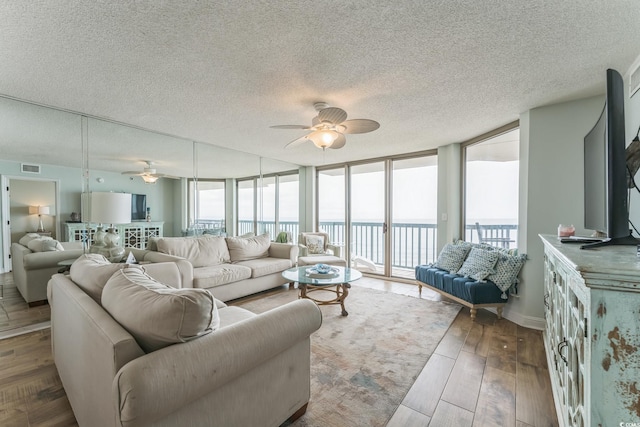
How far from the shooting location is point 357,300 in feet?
11.4

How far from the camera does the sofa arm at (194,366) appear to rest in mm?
784

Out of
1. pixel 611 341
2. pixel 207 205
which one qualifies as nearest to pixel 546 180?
pixel 611 341

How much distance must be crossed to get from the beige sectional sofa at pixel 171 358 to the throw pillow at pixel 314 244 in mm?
3245

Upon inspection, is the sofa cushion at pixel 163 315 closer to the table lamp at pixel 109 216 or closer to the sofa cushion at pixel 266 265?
the table lamp at pixel 109 216

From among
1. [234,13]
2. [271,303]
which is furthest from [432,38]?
[271,303]

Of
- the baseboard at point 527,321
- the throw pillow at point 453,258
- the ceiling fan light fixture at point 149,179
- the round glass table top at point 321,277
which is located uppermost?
the ceiling fan light fixture at point 149,179

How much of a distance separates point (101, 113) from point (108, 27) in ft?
5.92

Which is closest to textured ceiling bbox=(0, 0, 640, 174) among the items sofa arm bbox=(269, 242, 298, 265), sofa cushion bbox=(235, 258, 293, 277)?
sofa cushion bbox=(235, 258, 293, 277)

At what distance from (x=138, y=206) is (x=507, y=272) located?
4663mm

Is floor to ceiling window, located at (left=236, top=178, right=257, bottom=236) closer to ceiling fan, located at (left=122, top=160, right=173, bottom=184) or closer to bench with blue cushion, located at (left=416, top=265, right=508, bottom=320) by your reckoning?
ceiling fan, located at (left=122, top=160, right=173, bottom=184)

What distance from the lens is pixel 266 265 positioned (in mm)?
3783

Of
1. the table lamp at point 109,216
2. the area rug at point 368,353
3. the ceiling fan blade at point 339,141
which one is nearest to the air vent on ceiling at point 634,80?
the ceiling fan blade at point 339,141

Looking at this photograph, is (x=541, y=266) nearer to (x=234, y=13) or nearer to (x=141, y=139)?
(x=234, y=13)

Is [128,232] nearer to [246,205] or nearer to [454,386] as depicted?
[246,205]
